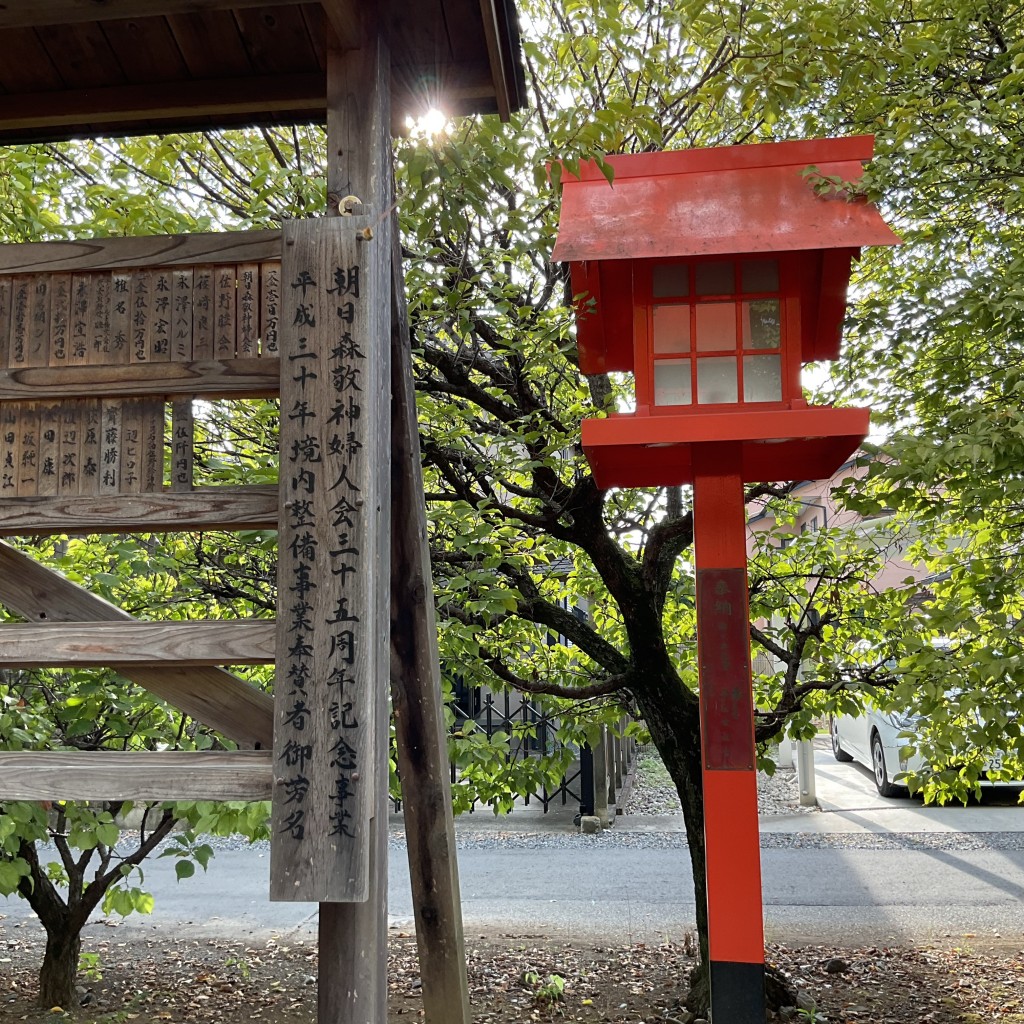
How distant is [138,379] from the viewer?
7.14 feet

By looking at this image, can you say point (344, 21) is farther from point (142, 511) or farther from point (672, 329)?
point (672, 329)

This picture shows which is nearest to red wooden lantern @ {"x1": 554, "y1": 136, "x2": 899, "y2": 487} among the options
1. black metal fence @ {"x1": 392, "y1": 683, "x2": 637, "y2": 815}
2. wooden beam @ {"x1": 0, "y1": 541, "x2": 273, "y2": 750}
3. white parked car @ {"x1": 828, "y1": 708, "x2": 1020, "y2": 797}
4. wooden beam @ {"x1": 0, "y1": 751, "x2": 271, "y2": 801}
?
wooden beam @ {"x1": 0, "y1": 541, "x2": 273, "y2": 750}

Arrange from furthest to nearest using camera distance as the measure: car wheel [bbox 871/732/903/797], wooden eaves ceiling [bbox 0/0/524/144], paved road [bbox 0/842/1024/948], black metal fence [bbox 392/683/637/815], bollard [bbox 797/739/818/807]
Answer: car wheel [bbox 871/732/903/797], bollard [bbox 797/739/818/807], black metal fence [bbox 392/683/637/815], paved road [bbox 0/842/1024/948], wooden eaves ceiling [bbox 0/0/524/144]

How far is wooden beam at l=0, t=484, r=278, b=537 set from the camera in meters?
2.14

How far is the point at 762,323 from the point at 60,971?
5.34 metres

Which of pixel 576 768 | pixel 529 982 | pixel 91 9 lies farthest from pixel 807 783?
pixel 91 9

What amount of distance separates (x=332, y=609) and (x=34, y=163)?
11.1 ft

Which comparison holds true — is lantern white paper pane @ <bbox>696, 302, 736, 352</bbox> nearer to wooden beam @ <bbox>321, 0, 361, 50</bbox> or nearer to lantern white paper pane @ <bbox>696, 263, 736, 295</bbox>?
lantern white paper pane @ <bbox>696, 263, 736, 295</bbox>

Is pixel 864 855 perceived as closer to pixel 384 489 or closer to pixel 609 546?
pixel 609 546

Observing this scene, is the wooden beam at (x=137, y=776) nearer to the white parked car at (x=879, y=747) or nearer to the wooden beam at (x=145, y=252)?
the wooden beam at (x=145, y=252)

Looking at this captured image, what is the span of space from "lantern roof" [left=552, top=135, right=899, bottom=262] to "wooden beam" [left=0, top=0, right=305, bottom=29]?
1.40 meters

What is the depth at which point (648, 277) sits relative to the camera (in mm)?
3533

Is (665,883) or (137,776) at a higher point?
(137,776)

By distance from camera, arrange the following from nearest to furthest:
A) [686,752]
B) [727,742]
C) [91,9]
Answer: [91,9]
[727,742]
[686,752]
